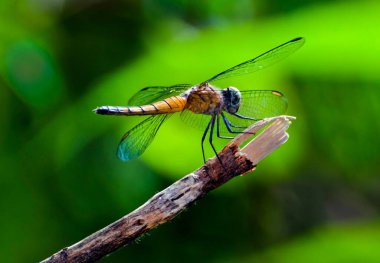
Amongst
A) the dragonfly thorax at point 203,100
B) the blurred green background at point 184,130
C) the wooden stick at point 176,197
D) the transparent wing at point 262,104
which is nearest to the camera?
the wooden stick at point 176,197

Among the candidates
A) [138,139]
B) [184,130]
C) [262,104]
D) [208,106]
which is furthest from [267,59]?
[184,130]

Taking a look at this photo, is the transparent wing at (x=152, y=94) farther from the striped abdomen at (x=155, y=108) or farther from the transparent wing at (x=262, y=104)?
the transparent wing at (x=262, y=104)

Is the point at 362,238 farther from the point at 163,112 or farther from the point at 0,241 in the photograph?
the point at 0,241

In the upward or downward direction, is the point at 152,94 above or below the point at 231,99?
above

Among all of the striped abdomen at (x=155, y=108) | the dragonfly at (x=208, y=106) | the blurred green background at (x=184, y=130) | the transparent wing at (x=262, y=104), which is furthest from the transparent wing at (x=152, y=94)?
the blurred green background at (x=184, y=130)

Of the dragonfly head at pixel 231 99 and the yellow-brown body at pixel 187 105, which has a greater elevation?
the yellow-brown body at pixel 187 105

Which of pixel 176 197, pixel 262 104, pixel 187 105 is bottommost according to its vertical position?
pixel 176 197

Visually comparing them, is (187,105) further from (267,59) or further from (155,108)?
(267,59)
